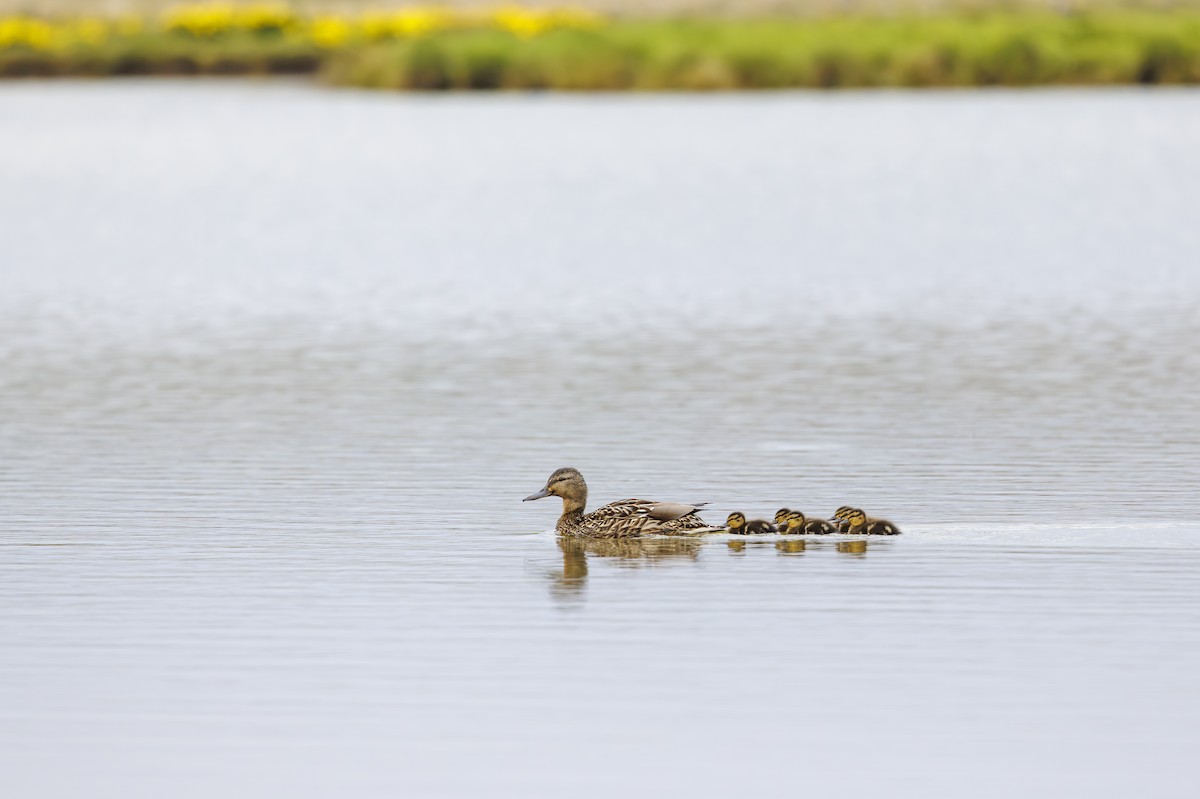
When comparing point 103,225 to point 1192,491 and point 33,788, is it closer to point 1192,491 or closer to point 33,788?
point 1192,491

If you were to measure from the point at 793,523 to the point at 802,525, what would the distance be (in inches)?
2.1

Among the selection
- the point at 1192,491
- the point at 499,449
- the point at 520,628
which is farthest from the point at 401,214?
the point at 520,628

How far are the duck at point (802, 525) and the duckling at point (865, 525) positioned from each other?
11 centimetres

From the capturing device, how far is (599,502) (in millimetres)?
12859

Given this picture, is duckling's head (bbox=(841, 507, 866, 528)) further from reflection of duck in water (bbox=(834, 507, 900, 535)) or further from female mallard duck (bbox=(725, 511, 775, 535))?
female mallard duck (bbox=(725, 511, 775, 535))

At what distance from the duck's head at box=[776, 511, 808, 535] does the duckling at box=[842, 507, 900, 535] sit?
0.20m

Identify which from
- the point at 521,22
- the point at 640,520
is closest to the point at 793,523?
the point at 640,520

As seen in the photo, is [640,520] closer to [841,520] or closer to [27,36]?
[841,520]

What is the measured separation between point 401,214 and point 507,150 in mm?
9696

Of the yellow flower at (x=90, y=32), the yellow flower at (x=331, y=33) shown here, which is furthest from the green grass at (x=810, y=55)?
the yellow flower at (x=90, y=32)

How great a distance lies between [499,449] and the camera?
14.6 metres

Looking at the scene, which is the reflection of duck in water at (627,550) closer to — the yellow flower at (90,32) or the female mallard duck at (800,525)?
the female mallard duck at (800,525)

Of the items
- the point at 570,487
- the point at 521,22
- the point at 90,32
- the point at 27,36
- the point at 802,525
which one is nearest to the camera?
the point at 802,525

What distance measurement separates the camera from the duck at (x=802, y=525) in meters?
11.6
